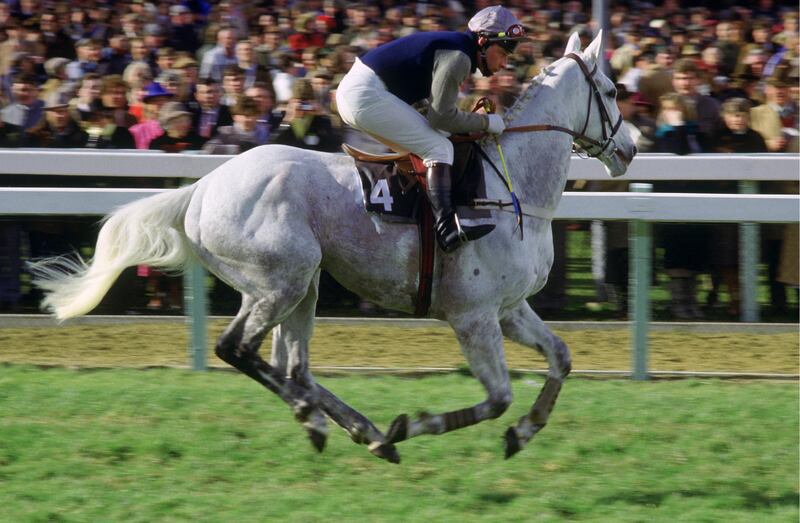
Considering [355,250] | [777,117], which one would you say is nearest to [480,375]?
[355,250]

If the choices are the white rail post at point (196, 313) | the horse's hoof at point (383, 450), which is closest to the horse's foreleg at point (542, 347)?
the horse's hoof at point (383, 450)

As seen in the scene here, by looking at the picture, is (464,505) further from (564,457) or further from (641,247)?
(641,247)

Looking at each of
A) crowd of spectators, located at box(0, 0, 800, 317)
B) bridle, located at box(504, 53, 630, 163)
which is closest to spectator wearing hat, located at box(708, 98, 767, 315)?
crowd of spectators, located at box(0, 0, 800, 317)

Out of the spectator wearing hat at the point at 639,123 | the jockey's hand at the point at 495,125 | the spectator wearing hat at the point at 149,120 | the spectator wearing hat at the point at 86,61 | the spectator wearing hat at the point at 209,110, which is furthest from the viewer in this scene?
the spectator wearing hat at the point at 86,61

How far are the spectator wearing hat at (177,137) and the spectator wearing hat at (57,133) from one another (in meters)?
0.64

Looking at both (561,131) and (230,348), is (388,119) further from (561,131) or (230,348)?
(230,348)

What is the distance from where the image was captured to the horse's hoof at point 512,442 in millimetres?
5492

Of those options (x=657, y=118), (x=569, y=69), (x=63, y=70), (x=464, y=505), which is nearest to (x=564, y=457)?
(x=464, y=505)

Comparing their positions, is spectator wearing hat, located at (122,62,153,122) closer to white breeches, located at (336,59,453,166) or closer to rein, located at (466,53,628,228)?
white breeches, located at (336,59,453,166)

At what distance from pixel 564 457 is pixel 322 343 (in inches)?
81.0

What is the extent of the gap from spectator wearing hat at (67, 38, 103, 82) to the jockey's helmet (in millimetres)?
6738

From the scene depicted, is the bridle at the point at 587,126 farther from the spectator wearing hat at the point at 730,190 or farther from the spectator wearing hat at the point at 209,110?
the spectator wearing hat at the point at 209,110

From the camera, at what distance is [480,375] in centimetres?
541

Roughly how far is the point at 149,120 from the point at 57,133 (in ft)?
2.21
